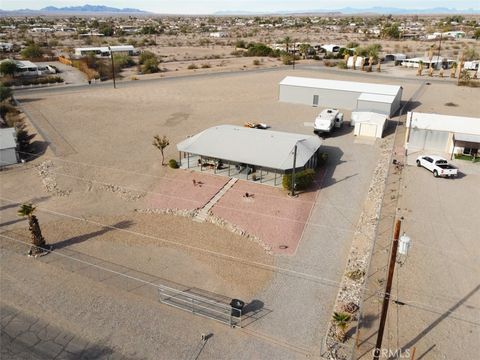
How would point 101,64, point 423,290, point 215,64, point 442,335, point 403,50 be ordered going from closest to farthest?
1. point 442,335
2. point 423,290
3. point 101,64
4. point 215,64
5. point 403,50

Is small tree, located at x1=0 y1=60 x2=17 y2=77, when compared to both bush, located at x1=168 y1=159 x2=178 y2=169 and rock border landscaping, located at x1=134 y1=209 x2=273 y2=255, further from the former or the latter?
rock border landscaping, located at x1=134 y1=209 x2=273 y2=255

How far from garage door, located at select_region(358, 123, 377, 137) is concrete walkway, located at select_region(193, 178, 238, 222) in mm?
18651

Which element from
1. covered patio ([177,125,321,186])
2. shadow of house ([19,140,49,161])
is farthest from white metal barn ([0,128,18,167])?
covered patio ([177,125,321,186])

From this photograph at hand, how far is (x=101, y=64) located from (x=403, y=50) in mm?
77856

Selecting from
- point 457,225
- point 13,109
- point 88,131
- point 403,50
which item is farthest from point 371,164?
point 403,50

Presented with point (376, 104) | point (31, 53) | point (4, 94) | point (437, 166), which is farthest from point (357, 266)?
point (31, 53)

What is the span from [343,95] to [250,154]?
25.7 meters

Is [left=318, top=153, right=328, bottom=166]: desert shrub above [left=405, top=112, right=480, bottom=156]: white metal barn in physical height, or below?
below

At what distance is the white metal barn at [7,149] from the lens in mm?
35844

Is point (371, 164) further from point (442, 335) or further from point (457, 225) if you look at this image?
point (442, 335)

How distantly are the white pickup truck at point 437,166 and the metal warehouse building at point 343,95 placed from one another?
1417 centimetres

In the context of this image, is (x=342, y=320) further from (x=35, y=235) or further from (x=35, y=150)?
(x=35, y=150)

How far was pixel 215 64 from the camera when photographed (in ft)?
295

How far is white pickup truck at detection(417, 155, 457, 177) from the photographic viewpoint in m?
33.2
